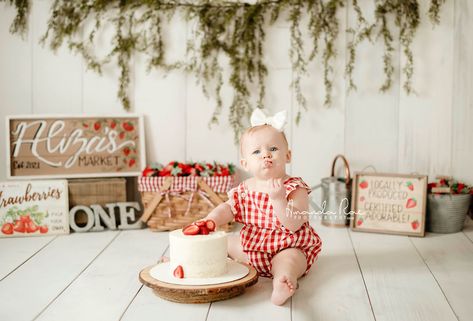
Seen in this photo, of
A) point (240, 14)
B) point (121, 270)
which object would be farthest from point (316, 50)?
point (121, 270)

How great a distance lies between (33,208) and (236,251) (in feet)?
3.41

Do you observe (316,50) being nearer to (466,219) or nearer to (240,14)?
(240,14)

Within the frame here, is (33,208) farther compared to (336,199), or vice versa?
(336,199)

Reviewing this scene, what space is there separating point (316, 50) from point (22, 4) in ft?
4.75

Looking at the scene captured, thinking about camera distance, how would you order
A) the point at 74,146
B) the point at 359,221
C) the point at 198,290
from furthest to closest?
the point at 74,146, the point at 359,221, the point at 198,290

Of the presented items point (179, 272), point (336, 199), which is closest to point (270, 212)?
point (179, 272)

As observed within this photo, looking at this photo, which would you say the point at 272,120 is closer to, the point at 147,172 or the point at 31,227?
the point at 147,172

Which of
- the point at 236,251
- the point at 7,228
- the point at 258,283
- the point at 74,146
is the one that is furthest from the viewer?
the point at 74,146

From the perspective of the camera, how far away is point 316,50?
2.74m

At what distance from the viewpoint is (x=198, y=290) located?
5.11 feet

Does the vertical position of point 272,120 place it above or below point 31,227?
above

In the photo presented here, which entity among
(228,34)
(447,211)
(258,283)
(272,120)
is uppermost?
(228,34)

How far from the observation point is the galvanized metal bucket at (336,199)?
2637 mm

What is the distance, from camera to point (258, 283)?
5.96 ft
